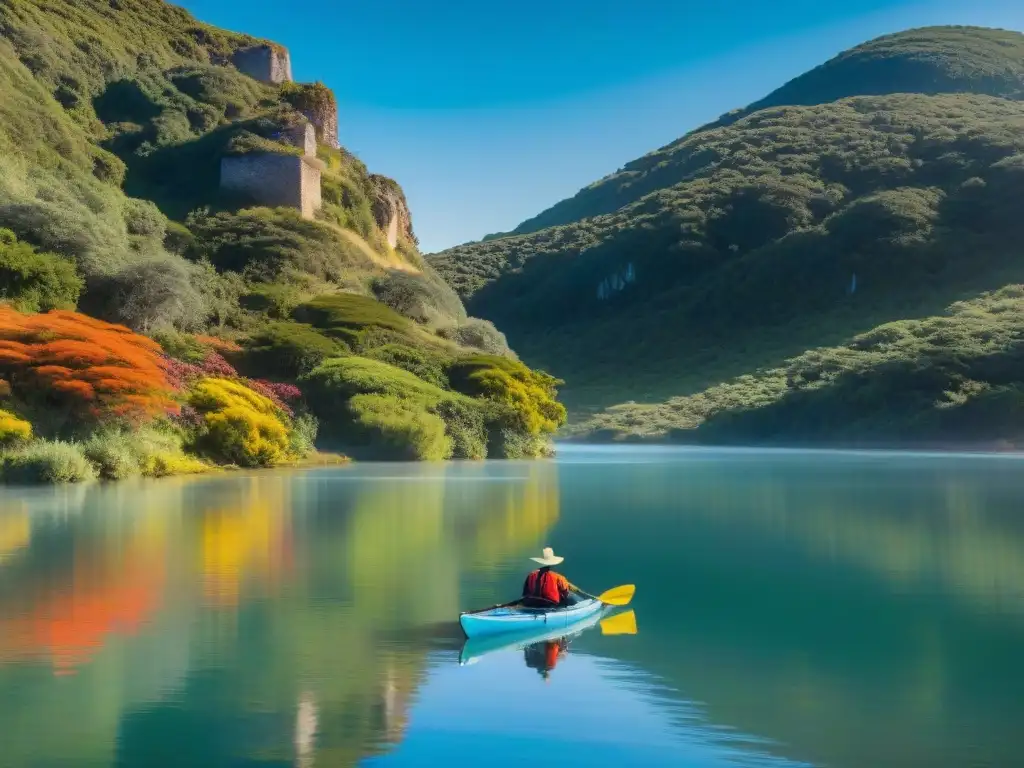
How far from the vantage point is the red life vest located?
13367 millimetres

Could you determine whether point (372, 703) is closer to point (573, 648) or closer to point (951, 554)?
point (573, 648)

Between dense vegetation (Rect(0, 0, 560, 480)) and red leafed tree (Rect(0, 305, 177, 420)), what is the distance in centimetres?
7

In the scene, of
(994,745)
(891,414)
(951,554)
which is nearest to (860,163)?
(891,414)

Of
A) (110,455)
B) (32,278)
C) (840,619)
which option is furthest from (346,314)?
(840,619)

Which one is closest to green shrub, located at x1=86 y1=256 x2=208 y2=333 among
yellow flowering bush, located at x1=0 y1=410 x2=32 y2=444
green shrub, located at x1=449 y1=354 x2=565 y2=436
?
green shrub, located at x1=449 y1=354 x2=565 y2=436

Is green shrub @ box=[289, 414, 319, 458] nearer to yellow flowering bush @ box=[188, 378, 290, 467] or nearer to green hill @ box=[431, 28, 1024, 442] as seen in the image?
yellow flowering bush @ box=[188, 378, 290, 467]

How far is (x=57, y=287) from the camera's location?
47406 millimetres

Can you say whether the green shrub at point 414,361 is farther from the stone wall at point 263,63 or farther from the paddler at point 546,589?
the stone wall at point 263,63

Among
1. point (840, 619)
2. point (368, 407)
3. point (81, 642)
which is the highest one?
point (368, 407)

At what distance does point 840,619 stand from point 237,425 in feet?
114

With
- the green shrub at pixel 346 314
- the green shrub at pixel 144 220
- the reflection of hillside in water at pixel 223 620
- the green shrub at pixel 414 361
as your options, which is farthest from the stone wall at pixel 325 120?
the reflection of hillside in water at pixel 223 620

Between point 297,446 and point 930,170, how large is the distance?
13825 centimetres

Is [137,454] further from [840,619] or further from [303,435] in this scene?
[840,619]

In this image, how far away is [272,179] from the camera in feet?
283
